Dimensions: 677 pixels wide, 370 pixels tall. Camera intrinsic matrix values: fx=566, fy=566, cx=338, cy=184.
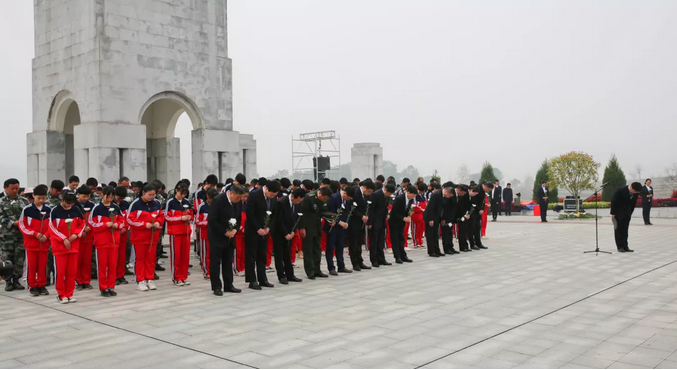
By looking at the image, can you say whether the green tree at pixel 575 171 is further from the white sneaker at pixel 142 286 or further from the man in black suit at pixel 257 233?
the white sneaker at pixel 142 286

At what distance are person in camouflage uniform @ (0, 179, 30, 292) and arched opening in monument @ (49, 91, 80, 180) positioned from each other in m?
9.36

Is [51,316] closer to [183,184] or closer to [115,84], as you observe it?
[183,184]

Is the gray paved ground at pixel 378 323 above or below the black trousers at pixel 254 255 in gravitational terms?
below

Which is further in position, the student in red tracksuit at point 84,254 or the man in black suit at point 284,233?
the man in black suit at point 284,233

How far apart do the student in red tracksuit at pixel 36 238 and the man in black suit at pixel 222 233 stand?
2.52m

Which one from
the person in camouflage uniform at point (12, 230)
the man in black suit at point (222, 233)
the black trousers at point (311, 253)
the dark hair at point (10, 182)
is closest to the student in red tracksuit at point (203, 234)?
the man in black suit at point (222, 233)

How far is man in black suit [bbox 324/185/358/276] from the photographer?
34.6 feet

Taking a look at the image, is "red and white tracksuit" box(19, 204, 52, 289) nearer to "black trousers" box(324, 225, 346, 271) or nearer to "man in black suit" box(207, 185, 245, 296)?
"man in black suit" box(207, 185, 245, 296)

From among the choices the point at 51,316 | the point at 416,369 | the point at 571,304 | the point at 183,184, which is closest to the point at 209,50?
the point at 183,184

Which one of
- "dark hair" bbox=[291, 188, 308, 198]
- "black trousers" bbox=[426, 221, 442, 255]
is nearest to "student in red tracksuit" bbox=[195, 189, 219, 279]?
"dark hair" bbox=[291, 188, 308, 198]

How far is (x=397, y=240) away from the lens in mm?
11938

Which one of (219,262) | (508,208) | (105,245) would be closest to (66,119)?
(105,245)

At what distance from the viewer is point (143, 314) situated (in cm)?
727

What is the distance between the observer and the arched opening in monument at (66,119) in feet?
60.6
